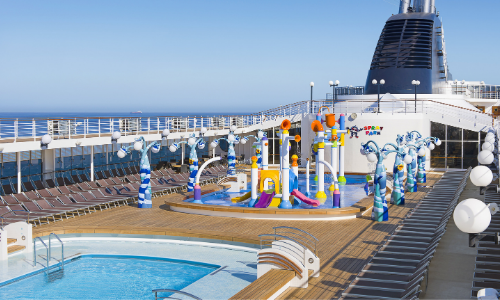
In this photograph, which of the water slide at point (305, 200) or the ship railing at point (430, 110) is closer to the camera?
the water slide at point (305, 200)

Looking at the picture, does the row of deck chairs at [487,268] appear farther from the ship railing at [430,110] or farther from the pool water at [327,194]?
the ship railing at [430,110]

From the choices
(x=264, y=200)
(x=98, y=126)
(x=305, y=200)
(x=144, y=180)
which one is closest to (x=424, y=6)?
(x=98, y=126)

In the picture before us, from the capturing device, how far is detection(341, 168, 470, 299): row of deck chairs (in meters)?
6.92

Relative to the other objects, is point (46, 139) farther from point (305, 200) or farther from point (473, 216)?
point (473, 216)

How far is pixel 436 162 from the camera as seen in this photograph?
24.6m

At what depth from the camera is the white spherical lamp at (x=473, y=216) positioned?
181 inches

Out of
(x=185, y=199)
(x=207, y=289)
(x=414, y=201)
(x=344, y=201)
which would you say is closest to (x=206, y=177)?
(x=185, y=199)

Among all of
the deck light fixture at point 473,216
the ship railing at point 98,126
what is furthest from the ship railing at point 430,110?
the deck light fixture at point 473,216

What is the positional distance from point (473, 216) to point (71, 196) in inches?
459

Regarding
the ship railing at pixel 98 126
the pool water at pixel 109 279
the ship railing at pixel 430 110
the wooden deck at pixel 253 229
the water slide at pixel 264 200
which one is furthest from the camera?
the ship railing at pixel 430 110

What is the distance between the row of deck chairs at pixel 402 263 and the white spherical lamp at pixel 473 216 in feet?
6.49

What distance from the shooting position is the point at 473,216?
15.1ft

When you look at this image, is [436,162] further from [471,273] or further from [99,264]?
[99,264]

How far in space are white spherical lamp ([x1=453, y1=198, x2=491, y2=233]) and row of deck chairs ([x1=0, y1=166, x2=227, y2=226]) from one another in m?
9.34
